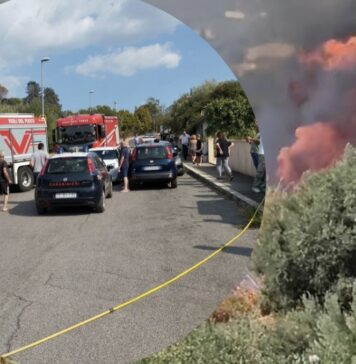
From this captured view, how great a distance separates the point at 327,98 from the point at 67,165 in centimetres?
167

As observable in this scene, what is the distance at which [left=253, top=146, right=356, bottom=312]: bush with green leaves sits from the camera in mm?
2678

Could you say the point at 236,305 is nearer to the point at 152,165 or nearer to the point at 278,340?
the point at 278,340

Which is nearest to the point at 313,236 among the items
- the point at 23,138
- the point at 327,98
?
the point at 327,98

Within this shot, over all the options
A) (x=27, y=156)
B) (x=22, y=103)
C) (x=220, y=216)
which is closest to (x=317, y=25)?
(x=220, y=216)

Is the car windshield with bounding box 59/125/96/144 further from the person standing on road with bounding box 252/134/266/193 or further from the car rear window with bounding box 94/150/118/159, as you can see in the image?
the person standing on road with bounding box 252/134/266/193

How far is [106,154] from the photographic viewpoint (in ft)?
9.46

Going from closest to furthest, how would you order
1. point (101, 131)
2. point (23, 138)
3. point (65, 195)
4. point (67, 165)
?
point (101, 131) → point (67, 165) → point (65, 195) → point (23, 138)

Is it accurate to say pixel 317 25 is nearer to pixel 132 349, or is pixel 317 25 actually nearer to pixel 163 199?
pixel 163 199

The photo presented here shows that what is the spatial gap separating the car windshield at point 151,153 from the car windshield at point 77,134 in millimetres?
274

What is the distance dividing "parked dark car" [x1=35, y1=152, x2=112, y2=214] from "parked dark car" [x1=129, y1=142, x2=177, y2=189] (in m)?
0.16

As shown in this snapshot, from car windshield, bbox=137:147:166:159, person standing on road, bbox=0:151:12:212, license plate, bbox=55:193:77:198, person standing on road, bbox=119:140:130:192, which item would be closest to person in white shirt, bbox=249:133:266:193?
car windshield, bbox=137:147:166:159

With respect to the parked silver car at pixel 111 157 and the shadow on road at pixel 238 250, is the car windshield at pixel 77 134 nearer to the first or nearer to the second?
the parked silver car at pixel 111 157

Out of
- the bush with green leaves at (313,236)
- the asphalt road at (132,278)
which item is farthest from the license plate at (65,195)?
the bush with green leaves at (313,236)

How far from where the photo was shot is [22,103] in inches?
103
